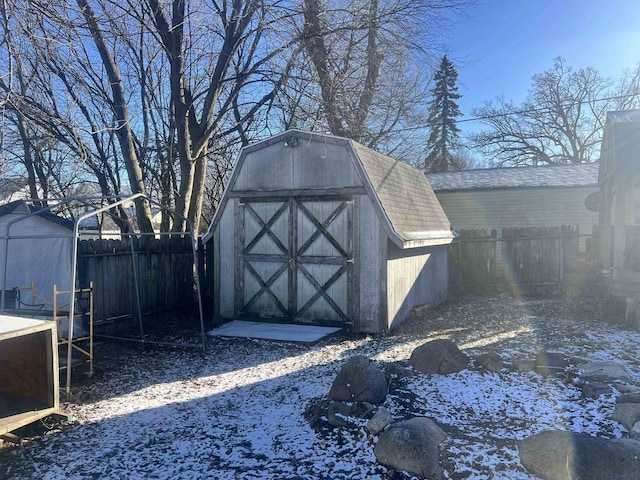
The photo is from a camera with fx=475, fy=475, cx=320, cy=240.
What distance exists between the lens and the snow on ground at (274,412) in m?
3.79

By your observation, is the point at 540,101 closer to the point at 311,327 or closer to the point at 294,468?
the point at 311,327

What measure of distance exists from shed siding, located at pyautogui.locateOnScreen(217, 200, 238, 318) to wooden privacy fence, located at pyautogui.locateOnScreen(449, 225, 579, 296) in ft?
21.4

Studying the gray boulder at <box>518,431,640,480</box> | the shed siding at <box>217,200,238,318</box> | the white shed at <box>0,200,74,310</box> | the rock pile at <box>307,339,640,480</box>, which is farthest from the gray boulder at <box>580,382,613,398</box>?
the white shed at <box>0,200,74,310</box>

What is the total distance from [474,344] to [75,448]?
18.6ft

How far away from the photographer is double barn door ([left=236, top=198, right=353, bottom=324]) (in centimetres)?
850

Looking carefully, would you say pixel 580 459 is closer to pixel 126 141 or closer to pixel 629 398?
pixel 629 398

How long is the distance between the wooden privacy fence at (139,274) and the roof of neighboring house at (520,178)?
11.4 m

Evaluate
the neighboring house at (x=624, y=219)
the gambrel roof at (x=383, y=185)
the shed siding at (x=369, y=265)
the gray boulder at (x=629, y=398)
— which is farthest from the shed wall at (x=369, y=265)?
the neighboring house at (x=624, y=219)

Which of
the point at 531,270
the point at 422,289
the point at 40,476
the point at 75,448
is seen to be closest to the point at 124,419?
the point at 75,448

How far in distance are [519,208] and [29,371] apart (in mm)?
16764

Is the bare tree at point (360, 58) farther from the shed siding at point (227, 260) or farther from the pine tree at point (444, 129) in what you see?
the pine tree at point (444, 129)

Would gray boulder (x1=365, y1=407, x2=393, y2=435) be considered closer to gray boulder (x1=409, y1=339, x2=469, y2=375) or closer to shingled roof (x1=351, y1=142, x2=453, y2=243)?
gray boulder (x1=409, y1=339, x2=469, y2=375)

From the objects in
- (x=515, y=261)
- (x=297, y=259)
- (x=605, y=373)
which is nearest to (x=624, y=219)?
(x=515, y=261)

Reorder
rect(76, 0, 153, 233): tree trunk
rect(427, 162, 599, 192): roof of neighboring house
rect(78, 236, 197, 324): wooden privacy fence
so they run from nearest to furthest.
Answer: rect(78, 236, 197, 324): wooden privacy fence, rect(76, 0, 153, 233): tree trunk, rect(427, 162, 599, 192): roof of neighboring house
